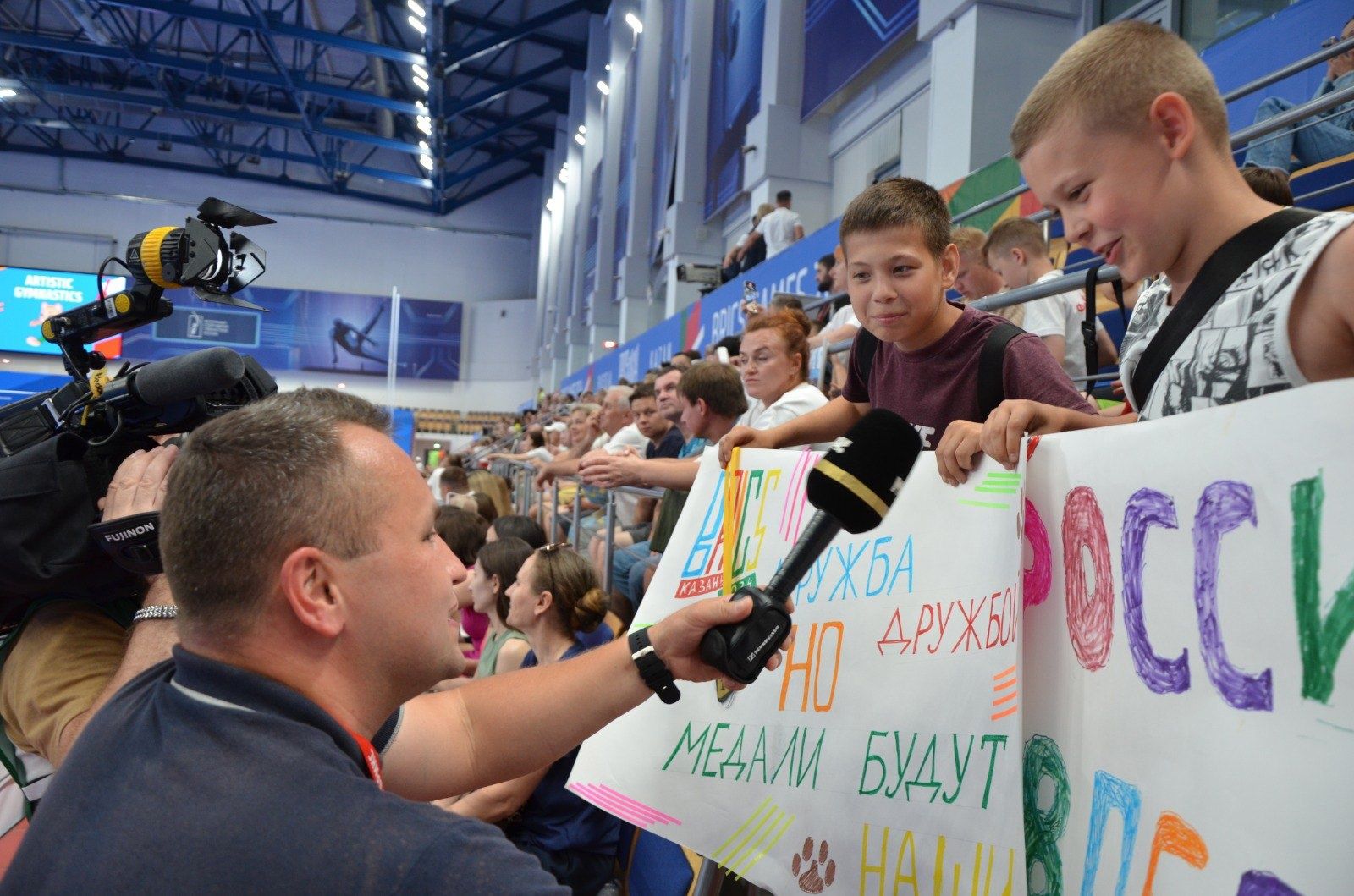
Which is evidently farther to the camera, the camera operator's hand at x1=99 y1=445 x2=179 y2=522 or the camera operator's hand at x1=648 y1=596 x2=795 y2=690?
the camera operator's hand at x1=99 y1=445 x2=179 y2=522

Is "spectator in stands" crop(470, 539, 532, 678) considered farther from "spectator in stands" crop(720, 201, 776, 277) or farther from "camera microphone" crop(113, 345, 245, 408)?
"spectator in stands" crop(720, 201, 776, 277)

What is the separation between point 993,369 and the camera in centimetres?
170

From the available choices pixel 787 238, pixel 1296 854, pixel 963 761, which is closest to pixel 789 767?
pixel 963 761

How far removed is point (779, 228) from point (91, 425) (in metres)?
8.60

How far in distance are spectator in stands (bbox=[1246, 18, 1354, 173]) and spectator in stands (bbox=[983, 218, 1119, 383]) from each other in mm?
788

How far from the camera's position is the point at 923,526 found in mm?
1413

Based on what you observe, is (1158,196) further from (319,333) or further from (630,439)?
(319,333)

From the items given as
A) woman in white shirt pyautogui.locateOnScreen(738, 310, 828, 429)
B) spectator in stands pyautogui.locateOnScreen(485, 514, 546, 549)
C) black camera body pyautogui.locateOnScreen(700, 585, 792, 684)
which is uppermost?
woman in white shirt pyautogui.locateOnScreen(738, 310, 828, 429)

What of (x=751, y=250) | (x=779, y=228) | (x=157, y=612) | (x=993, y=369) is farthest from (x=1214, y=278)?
(x=751, y=250)

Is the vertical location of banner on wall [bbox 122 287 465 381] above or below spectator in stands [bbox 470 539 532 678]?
above

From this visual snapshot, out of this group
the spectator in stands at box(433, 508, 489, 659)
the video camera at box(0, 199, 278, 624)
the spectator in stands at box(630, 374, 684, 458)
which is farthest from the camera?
the spectator in stands at box(630, 374, 684, 458)

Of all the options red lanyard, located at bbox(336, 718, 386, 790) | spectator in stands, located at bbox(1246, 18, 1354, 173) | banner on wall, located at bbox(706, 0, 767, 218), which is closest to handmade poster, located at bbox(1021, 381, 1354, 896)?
red lanyard, located at bbox(336, 718, 386, 790)

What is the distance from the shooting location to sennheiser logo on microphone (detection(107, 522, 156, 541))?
138 cm

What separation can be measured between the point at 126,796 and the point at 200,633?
0.20m
